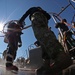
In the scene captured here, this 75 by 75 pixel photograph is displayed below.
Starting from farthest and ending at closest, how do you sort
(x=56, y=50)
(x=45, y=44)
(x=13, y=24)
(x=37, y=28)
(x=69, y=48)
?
(x=69, y=48), (x=13, y=24), (x=37, y=28), (x=45, y=44), (x=56, y=50)

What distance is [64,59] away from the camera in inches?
73.5

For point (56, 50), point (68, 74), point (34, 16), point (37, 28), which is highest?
point (34, 16)

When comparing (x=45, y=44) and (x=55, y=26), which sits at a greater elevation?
(x=55, y=26)

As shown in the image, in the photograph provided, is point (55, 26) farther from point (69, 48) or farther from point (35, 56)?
point (69, 48)

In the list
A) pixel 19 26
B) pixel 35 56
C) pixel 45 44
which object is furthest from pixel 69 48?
pixel 45 44

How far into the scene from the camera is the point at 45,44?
2129mm

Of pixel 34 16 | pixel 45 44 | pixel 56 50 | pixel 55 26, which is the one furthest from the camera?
pixel 55 26

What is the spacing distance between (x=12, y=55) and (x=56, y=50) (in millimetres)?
1282

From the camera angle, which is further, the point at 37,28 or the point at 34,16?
the point at 34,16

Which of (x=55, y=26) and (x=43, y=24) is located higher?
(x=55, y=26)

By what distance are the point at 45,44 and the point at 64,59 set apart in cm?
35

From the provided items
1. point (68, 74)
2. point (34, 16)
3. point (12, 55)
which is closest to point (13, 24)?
point (12, 55)

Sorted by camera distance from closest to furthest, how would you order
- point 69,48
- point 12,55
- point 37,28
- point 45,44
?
point 45,44, point 37,28, point 12,55, point 69,48

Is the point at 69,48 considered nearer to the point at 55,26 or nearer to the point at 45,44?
the point at 55,26
